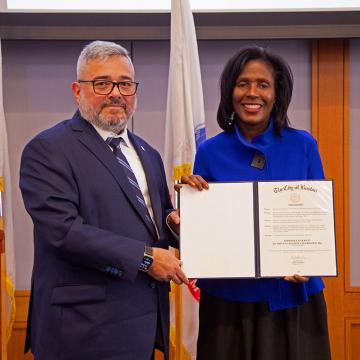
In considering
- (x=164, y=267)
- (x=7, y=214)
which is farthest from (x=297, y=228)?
(x=7, y=214)

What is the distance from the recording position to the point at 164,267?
74.9 inches

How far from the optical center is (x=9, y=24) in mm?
3219

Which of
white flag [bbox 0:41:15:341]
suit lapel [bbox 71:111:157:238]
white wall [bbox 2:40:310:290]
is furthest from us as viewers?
white wall [bbox 2:40:310:290]

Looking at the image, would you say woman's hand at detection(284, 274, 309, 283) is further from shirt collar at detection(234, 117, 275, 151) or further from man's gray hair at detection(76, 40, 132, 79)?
man's gray hair at detection(76, 40, 132, 79)

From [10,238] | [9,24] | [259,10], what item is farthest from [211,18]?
[10,238]

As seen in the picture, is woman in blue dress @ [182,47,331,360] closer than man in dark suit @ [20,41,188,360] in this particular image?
No

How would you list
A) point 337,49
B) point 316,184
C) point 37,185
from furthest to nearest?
point 337,49
point 316,184
point 37,185

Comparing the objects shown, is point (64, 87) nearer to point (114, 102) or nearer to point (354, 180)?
point (114, 102)

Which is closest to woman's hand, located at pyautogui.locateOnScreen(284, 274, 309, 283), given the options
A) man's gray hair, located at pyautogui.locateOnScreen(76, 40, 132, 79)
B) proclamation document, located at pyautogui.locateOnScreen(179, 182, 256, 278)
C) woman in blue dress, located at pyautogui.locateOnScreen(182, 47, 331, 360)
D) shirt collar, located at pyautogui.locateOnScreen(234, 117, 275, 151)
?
woman in blue dress, located at pyautogui.locateOnScreen(182, 47, 331, 360)

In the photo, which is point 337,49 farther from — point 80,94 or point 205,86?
point 80,94

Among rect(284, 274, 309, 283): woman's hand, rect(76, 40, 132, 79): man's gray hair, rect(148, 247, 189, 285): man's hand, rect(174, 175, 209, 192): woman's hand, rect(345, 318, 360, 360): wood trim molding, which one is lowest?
rect(345, 318, 360, 360): wood trim molding

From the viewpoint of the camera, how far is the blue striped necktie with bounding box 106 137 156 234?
200 cm

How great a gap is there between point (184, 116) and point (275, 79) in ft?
3.03

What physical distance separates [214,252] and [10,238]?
1499 mm
